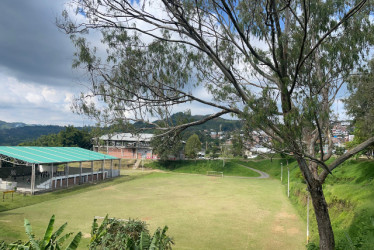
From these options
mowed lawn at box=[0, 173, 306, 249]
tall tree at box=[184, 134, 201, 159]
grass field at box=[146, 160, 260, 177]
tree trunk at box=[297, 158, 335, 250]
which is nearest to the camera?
tree trunk at box=[297, 158, 335, 250]

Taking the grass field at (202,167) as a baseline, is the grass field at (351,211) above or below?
above

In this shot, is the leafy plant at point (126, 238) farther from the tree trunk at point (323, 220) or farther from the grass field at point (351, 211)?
the grass field at point (351, 211)

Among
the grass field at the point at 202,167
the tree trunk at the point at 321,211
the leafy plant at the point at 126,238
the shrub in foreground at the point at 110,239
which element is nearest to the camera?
the shrub in foreground at the point at 110,239

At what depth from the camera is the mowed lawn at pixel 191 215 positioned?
1041 centimetres

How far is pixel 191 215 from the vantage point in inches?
565

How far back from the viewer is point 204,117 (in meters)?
7.17

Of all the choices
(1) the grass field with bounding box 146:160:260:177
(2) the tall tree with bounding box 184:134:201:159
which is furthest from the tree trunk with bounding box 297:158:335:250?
(2) the tall tree with bounding box 184:134:201:159

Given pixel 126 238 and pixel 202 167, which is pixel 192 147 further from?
pixel 126 238

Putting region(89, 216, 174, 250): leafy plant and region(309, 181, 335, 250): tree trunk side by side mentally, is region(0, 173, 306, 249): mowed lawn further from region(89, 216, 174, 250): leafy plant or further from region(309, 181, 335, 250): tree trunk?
region(309, 181, 335, 250): tree trunk

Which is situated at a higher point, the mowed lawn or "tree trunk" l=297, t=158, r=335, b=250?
"tree trunk" l=297, t=158, r=335, b=250

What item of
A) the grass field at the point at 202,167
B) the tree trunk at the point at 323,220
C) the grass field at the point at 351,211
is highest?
the tree trunk at the point at 323,220

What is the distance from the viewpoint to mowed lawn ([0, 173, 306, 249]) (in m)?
10.4

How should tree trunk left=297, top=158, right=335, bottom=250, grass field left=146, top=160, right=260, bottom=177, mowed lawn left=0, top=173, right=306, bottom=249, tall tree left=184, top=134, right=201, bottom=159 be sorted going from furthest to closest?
tall tree left=184, top=134, right=201, bottom=159
grass field left=146, top=160, right=260, bottom=177
mowed lawn left=0, top=173, right=306, bottom=249
tree trunk left=297, top=158, right=335, bottom=250

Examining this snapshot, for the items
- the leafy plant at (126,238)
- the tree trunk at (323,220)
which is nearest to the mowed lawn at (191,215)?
the leafy plant at (126,238)
